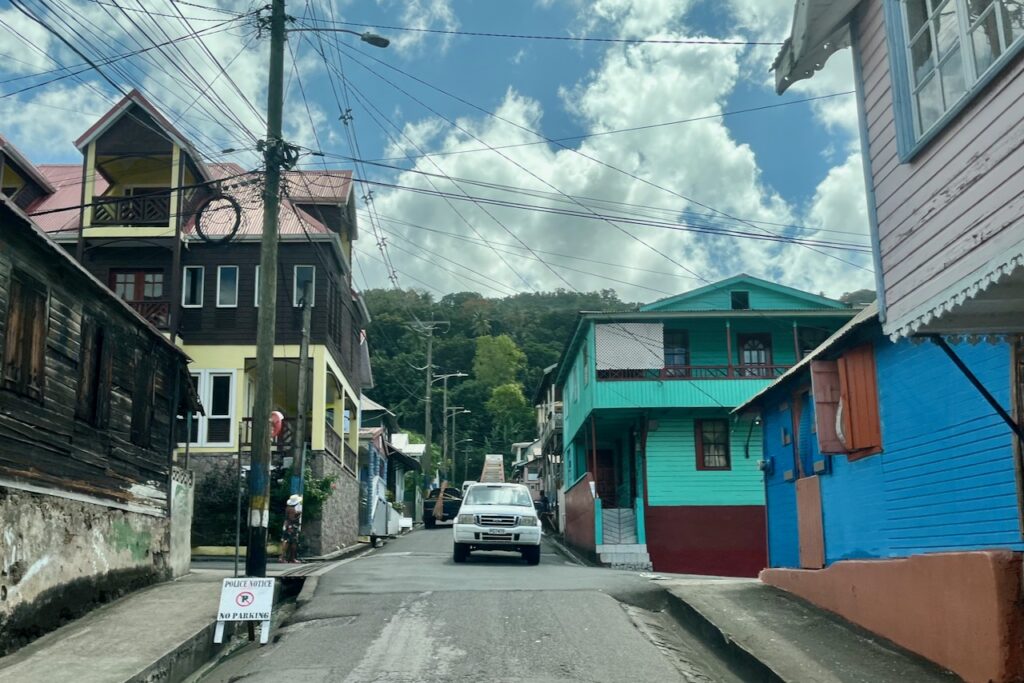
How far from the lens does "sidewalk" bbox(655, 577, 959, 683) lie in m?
9.01

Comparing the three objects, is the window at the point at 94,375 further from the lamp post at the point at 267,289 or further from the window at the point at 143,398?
the lamp post at the point at 267,289

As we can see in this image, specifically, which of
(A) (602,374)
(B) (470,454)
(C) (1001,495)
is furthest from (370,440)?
(B) (470,454)

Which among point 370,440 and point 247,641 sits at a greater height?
point 370,440

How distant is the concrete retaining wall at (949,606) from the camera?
7.93 metres

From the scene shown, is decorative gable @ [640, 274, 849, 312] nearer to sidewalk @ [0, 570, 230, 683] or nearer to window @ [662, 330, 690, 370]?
window @ [662, 330, 690, 370]

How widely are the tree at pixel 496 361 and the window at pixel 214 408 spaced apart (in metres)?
71.7

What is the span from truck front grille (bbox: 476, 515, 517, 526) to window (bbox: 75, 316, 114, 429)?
8.21 metres

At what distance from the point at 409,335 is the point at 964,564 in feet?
193

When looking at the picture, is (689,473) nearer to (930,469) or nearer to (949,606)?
(930,469)

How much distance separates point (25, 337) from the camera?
39.6 ft

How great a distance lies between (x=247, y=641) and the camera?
12.4 metres

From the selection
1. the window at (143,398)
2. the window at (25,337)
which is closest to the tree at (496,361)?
the window at (143,398)

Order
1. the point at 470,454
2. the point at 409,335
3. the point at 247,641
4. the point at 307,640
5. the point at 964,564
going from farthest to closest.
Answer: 1. the point at 470,454
2. the point at 409,335
3. the point at 247,641
4. the point at 307,640
5. the point at 964,564

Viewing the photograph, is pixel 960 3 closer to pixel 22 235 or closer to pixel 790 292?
pixel 22 235
